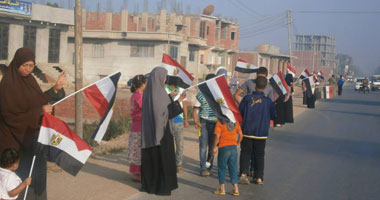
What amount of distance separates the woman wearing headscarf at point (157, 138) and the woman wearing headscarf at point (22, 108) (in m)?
2.17

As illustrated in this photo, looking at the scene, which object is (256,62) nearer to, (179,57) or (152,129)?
(179,57)

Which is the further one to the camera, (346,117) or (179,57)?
(179,57)

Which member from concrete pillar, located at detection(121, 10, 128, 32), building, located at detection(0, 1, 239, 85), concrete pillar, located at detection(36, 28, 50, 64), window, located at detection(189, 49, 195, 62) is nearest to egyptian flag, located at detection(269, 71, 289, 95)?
building, located at detection(0, 1, 239, 85)

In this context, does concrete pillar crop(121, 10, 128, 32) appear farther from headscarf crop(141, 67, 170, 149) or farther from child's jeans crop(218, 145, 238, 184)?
child's jeans crop(218, 145, 238, 184)

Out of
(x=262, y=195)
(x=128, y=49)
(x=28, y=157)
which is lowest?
(x=262, y=195)

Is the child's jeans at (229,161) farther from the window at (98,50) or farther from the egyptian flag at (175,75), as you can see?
the window at (98,50)

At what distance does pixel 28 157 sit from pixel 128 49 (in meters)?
46.3

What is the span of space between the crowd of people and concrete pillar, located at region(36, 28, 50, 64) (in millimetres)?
33673

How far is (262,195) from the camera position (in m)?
8.36

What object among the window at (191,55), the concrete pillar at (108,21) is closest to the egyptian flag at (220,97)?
the concrete pillar at (108,21)

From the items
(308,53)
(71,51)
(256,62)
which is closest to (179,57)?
(71,51)

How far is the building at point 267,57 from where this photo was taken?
82.2 meters

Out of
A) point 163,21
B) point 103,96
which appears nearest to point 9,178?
point 103,96

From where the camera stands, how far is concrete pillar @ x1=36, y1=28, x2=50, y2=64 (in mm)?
41312
